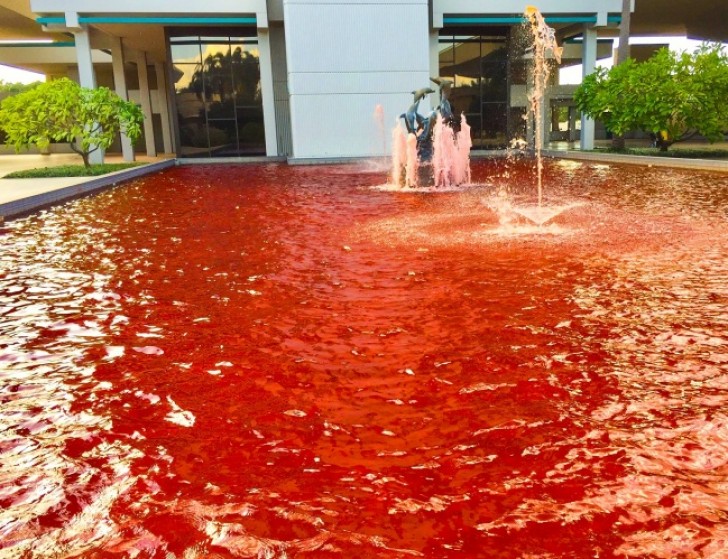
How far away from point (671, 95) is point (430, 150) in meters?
7.64

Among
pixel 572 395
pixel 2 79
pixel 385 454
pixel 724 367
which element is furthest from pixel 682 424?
pixel 2 79

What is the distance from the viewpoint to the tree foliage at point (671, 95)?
57.1ft

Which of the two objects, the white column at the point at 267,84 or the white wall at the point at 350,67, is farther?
the white column at the point at 267,84

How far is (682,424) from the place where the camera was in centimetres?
308

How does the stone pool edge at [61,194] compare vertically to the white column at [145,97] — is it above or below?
below

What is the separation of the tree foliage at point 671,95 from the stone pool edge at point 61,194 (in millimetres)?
14186

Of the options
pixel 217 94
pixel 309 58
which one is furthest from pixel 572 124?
pixel 217 94

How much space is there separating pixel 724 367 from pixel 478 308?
70.3 inches

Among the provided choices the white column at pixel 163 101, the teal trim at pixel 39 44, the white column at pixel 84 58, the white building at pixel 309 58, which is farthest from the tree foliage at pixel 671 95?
the teal trim at pixel 39 44


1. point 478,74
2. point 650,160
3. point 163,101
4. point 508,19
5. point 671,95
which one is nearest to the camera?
point 671,95

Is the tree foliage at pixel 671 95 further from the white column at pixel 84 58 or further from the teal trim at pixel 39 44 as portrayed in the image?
the teal trim at pixel 39 44

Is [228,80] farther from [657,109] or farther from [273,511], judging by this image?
[273,511]

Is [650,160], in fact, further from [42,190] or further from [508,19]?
[42,190]

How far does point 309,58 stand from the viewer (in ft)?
75.9
